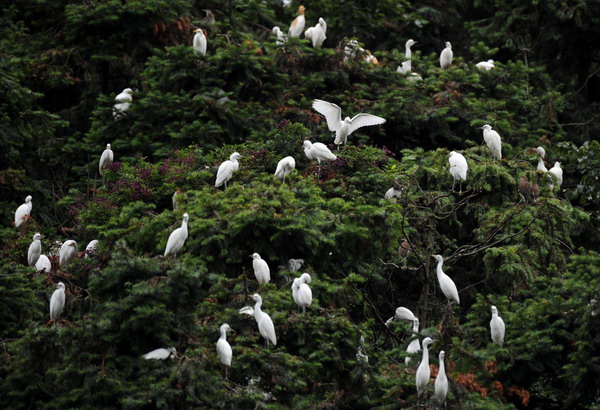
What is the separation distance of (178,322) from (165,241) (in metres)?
2.24

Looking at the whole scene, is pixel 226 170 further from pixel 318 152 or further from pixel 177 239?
pixel 177 239

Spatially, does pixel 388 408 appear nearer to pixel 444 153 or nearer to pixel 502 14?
pixel 444 153

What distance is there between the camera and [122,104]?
16.8 m

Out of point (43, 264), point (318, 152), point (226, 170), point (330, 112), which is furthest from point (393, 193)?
point (43, 264)

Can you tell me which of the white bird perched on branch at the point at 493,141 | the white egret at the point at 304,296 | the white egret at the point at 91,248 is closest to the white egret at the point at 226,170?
the white egret at the point at 91,248

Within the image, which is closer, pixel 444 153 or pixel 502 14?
pixel 444 153

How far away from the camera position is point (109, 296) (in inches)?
402

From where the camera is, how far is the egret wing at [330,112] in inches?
582

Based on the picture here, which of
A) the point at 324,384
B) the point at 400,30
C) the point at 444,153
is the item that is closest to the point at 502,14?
the point at 400,30

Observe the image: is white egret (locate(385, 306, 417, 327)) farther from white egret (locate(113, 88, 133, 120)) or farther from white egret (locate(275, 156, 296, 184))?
white egret (locate(113, 88, 133, 120))

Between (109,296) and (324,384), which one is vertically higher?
(109,296)

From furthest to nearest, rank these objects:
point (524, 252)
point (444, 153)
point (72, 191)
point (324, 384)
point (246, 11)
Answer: point (246, 11), point (72, 191), point (444, 153), point (524, 252), point (324, 384)

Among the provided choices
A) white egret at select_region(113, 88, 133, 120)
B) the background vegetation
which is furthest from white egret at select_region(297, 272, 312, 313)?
white egret at select_region(113, 88, 133, 120)

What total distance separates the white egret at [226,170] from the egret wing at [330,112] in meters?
1.78
